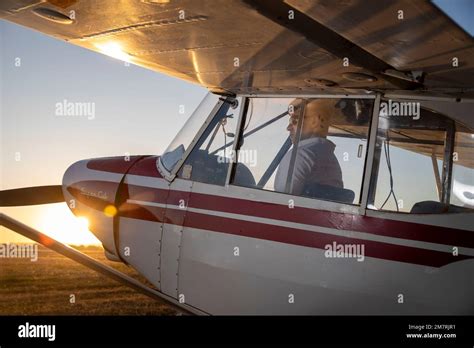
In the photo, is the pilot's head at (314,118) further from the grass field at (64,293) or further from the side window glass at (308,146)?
the grass field at (64,293)

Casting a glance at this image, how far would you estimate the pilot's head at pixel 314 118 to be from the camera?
467 cm

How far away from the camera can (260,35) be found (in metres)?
3.67

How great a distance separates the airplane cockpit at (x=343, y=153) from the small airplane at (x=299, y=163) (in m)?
0.01

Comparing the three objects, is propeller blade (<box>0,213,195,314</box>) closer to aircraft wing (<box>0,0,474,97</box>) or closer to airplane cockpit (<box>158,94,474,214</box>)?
airplane cockpit (<box>158,94,474,214</box>)

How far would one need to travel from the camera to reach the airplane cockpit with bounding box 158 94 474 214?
415 cm

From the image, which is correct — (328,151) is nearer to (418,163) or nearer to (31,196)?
(418,163)

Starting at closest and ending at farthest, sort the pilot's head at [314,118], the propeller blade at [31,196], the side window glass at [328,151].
Answer: the side window glass at [328,151] < the pilot's head at [314,118] < the propeller blade at [31,196]

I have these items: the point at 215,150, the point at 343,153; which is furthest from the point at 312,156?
the point at 215,150

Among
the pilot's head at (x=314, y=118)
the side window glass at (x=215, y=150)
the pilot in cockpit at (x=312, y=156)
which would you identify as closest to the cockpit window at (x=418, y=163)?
the pilot in cockpit at (x=312, y=156)

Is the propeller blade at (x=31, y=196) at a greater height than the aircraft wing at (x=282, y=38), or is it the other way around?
the aircraft wing at (x=282, y=38)

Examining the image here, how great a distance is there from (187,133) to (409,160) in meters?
2.32

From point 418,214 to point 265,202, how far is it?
123 centimetres
